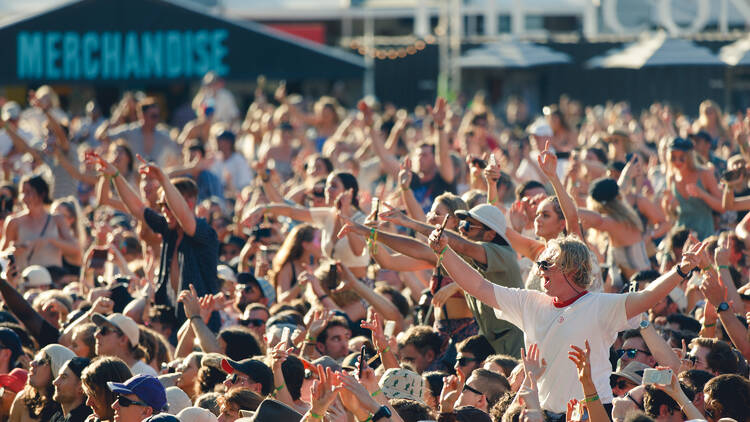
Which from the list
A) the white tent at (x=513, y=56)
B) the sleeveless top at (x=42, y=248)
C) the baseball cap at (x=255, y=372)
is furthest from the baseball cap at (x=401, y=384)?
the white tent at (x=513, y=56)

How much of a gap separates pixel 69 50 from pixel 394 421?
44.2ft

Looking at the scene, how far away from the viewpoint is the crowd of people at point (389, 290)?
5148 mm

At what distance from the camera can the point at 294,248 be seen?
28.5 ft

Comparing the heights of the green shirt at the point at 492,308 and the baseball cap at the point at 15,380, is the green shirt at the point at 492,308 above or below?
above

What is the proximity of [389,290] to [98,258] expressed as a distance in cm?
274

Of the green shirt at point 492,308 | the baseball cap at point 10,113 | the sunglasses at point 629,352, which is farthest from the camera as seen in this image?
the baseball cap at point 10,113

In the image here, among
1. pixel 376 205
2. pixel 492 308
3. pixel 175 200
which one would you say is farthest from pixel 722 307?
pixel 175 200

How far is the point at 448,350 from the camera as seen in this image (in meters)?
6.87

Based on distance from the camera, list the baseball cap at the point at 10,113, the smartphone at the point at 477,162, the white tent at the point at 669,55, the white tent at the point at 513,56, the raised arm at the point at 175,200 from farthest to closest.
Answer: the white tent at the point at 513,56
the white tent at the point at 669,55
the baseball cap at the point at 10,113
the smartphone at the point at 477,162
the raised arm at the point at 175,200

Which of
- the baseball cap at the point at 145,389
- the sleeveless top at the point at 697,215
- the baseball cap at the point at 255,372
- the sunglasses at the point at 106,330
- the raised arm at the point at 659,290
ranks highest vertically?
the raised arm at the point at 659,290

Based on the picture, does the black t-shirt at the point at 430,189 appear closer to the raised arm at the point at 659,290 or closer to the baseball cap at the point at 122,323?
the baseball cap at the point at 122,323

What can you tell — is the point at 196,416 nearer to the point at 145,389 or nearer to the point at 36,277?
the point at 145,389

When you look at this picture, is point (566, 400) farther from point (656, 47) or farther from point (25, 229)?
point (656, 47)

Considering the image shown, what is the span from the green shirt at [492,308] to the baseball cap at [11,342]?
96.9 inches
